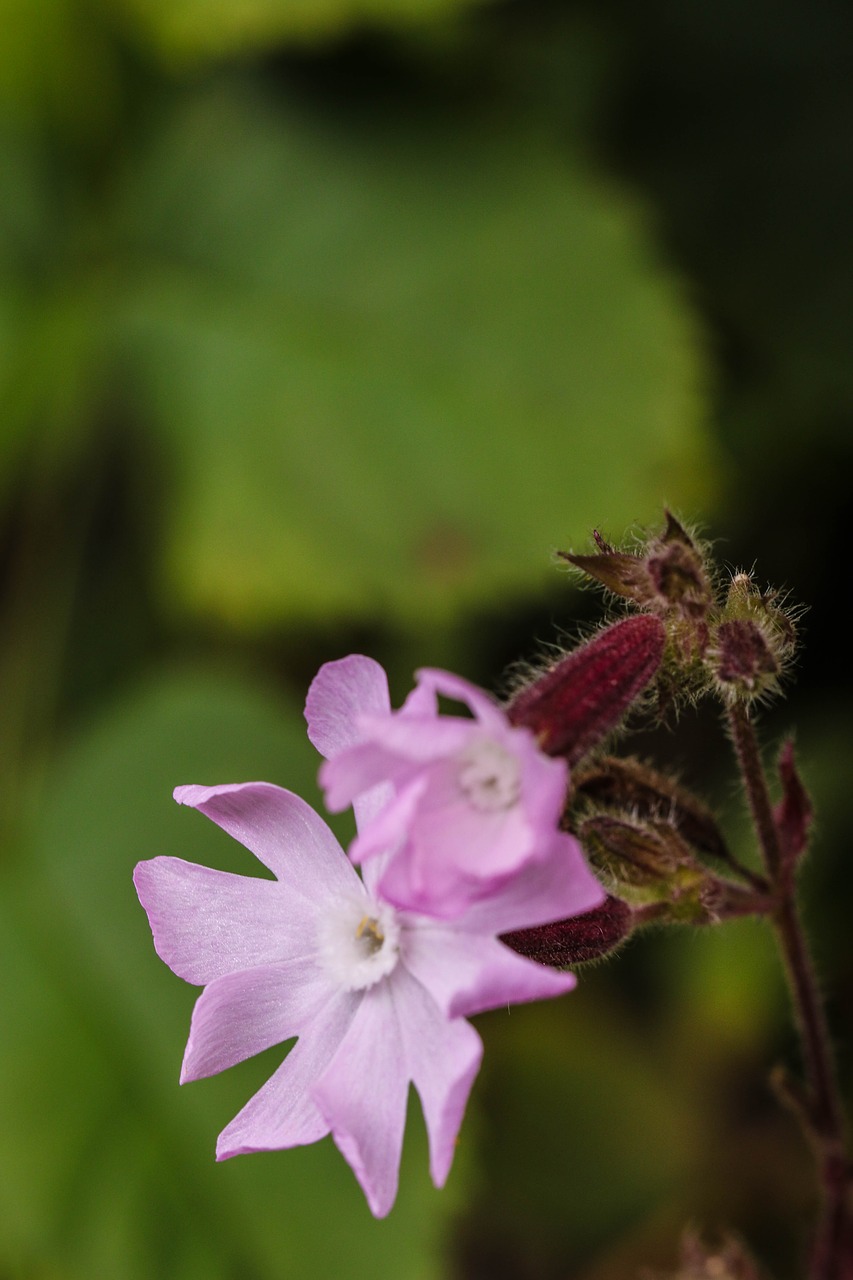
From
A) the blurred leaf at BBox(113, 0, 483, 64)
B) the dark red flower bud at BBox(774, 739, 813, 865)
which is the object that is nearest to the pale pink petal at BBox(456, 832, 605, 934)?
the dark red flower bud at BBox(774, 739, 813, 865)

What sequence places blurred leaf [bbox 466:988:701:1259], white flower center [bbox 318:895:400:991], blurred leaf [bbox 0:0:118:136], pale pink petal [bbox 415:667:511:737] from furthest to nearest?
blurred leaf [bbox 0:0:118:136], blurred leaf [bbox 466:988:701:1259], white flower center [bbox 318:895:400:991], pale pink petal [bbox 415:667:511:737]

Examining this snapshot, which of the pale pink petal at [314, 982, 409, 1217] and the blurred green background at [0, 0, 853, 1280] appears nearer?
the pale pink petal at [314, 982, 409, 1217]

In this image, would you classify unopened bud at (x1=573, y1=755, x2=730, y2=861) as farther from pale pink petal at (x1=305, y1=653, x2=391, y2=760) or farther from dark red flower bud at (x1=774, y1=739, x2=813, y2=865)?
pale pink petal at (x1=305, y1=653, x2=391, y2=760)

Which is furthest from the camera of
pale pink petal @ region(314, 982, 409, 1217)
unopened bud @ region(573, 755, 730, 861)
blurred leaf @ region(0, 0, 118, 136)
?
blurred leaf @ region(0, 0, 118, 136)

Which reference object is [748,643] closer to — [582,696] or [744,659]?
[744,659]

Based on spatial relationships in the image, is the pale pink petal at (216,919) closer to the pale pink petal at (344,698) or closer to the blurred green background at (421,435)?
the pale pink petal at (344,698)

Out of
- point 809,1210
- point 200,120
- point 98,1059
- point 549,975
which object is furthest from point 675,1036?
point 200,120
